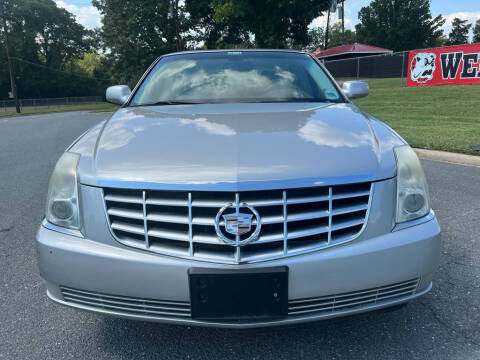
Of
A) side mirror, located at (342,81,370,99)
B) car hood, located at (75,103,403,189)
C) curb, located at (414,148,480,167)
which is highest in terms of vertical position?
side mirror, located at (342,81,370,99)

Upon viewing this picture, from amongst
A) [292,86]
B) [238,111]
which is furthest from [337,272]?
[292,86]

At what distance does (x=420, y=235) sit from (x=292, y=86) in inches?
63.3

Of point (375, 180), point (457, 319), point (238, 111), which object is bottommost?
point (457, 319)

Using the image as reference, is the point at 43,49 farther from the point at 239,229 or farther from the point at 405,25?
the point at 239,229

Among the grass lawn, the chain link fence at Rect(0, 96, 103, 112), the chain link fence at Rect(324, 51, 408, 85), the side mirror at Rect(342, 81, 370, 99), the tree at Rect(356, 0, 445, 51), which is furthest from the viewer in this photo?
the tree at Rect(356, 0, 445, 51)

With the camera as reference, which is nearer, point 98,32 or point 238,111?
point 238,111

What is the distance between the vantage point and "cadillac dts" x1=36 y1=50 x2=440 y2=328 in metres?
1.64

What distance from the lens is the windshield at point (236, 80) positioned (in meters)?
2.92

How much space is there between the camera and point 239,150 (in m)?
1.83

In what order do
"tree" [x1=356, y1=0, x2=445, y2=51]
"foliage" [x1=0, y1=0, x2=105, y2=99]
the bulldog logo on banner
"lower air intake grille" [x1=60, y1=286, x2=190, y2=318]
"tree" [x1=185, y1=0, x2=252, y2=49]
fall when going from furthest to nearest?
1. "tree" [x1=356, y1=0, x2=445, y2=51]
2. "foliage" [x1=0, y1=0, x2=105, y2=99]
3. "tree" [x1=185, y1=0, x2=252, y2=49]
4. the bulldog logo on banner
5. "lower air intake grille" [x1=60, y1=286, x2=190, y2=318]

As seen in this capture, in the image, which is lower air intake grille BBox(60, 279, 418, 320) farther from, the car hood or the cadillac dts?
the car hood

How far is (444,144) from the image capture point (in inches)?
262

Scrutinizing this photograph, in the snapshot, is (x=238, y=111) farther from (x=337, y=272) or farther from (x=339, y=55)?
(x=339, y=55)

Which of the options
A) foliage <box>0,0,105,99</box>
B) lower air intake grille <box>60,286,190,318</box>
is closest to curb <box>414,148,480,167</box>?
lower air intake grille <box>60,286,190,318</box>
